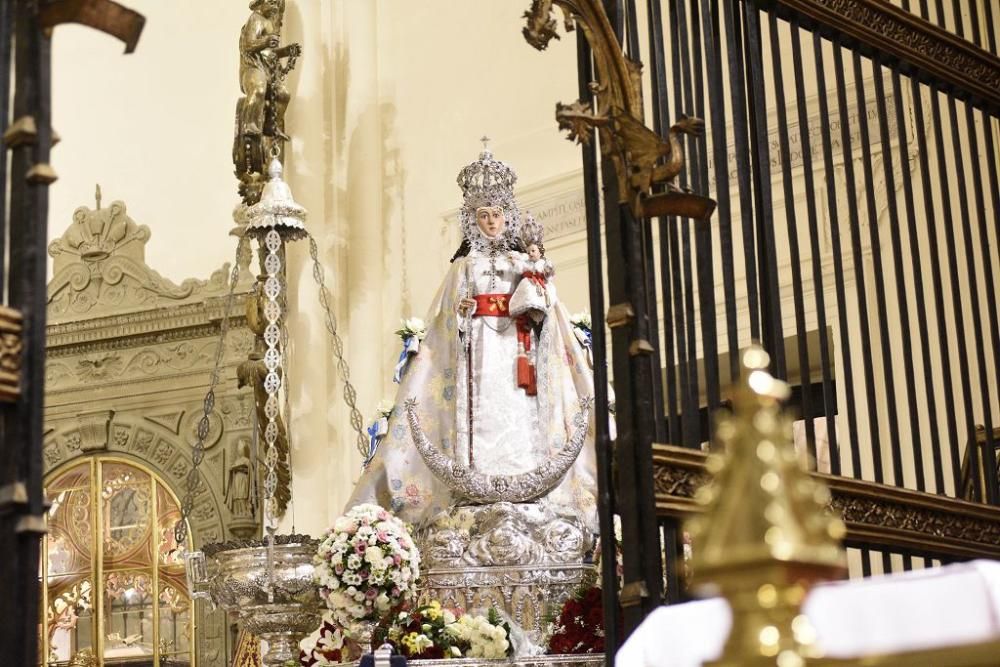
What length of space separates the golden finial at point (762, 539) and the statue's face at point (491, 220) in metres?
6.48

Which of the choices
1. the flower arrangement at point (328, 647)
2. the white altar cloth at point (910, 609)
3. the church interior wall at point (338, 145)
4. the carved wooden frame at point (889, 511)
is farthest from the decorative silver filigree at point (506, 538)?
the white altar cloth at point (910, 609)

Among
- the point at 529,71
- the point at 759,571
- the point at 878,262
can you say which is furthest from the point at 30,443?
the point at 529,71

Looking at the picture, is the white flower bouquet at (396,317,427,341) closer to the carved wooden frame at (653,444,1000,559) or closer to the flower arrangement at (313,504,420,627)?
the flower arrangement at (313,504,420,627)

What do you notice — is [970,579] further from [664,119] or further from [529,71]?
[529,71]

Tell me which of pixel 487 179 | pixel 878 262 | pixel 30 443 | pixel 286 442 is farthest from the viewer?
pixel 286 442

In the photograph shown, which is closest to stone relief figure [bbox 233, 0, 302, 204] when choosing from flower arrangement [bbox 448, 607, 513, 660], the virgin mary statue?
the virgin mary statue

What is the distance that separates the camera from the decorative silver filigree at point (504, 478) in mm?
6953

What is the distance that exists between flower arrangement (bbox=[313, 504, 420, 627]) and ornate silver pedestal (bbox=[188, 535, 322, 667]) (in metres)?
0.48

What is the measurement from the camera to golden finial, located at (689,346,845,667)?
47.0 inches

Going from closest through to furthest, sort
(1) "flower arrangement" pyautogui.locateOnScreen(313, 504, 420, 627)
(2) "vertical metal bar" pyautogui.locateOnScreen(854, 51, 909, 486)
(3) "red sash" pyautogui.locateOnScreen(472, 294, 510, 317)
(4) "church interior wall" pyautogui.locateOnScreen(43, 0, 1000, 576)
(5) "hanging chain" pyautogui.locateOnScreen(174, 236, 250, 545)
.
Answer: (2) "vertical metal bar" pyautogui.locateOnScreen(854, 51, 909, 486), (1) "flower arrangement" pyautogui.locateOnScreen(313, 504, 420, 627), (3) "red sash" pyautogui.locateOnScreen(472, 294, 510, 317), (5) "hanging chain" pyautogui.locateOnScreen(174, 236, 250, 545), (4) "church interior wall" pyautogui.locateOnScreen(43, 0, 1000, 576)

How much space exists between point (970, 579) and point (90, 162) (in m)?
11.5

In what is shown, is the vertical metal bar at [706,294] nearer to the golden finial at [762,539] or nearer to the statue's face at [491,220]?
the golden finial at [762,539]

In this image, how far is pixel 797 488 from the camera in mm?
1198

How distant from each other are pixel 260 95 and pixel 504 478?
5.32 metres
